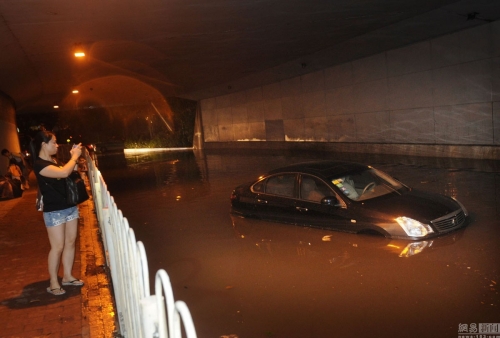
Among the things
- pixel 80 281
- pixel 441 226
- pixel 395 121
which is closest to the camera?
pixel 80 281

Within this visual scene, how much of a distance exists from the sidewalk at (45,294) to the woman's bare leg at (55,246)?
0.22 m

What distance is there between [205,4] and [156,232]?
5198 millimetres

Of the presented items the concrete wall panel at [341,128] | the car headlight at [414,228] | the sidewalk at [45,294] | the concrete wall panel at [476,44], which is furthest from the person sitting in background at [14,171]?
the concrete wall panel at [476,44]

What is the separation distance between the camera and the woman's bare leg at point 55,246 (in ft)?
20.6

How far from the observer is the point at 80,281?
6.69 m

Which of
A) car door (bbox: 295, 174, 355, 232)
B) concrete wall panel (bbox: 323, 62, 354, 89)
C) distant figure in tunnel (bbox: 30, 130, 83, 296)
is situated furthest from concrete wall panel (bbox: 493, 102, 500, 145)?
distant figure in tunnel (bbox: 30, 130, 83, 296)

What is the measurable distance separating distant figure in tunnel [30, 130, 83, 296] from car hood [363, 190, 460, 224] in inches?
175

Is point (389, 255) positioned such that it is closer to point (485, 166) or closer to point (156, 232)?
point (156, 232)

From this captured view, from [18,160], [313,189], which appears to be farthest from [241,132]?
[313,189]

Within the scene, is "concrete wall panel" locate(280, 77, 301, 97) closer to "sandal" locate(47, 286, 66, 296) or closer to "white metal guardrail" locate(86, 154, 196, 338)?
"sandal" locate(47, 286, 66, 296)

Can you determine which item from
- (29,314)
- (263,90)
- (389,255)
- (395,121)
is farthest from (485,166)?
(263,90)

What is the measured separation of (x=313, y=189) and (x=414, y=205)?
5.89ft

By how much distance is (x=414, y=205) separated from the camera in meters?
8.43

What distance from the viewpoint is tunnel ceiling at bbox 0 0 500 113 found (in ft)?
39.4
